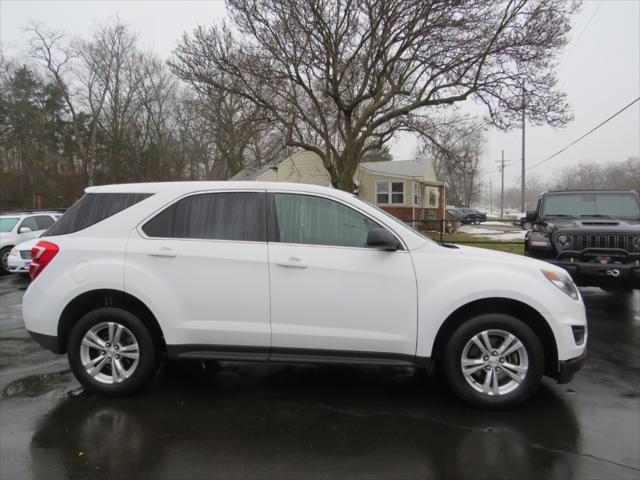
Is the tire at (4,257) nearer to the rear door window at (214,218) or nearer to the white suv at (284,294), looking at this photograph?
the white suv at (284,294)

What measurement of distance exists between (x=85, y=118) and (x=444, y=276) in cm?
4669

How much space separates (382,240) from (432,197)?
32129 mm

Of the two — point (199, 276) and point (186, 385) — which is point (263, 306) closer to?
point (199, 276)

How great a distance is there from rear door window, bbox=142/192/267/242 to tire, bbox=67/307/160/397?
2.63ft

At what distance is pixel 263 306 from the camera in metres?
3.59

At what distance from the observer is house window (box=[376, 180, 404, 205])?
A: 96.5 ft

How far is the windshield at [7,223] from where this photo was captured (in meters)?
12.0

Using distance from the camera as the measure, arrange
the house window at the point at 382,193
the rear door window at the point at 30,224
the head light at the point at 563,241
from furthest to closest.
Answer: the house window at the point at 382,193 → the rear door window at the point at 30,224 → the head light at the point at 563,241

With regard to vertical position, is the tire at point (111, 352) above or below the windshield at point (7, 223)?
below

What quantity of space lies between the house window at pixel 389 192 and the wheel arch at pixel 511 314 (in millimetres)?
26179

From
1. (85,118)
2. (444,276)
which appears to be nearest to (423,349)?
(444,276)

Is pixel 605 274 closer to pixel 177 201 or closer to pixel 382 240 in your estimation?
pixel 382 240

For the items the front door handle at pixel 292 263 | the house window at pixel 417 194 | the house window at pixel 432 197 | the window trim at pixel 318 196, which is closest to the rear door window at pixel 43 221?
the window trim at pixel 318 196

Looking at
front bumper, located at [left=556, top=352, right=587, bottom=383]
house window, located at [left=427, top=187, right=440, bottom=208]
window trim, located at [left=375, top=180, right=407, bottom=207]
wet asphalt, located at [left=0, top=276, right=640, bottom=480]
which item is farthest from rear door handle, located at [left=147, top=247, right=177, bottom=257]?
house window, located at [left=427, top=187, right=440, bottom=208]
